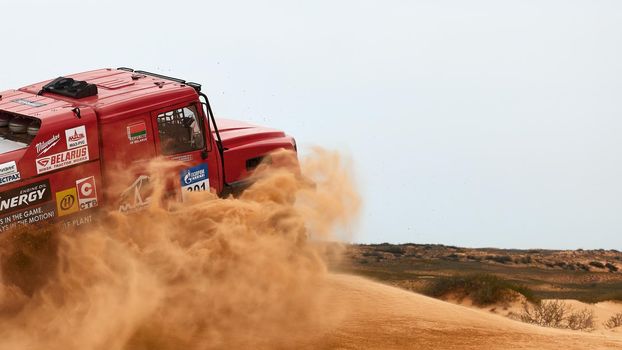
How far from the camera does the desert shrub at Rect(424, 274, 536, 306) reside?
59.1ft

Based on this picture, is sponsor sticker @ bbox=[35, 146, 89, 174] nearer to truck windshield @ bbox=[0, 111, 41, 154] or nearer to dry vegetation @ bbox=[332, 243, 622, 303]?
truck windshield @ bbox=[0, 111, 41, 154]

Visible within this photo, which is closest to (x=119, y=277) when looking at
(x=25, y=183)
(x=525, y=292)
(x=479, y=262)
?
(x=25, y=183)

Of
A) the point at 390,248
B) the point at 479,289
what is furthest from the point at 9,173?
the point at 390,248

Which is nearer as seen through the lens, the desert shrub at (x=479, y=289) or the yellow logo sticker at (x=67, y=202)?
the yellow logo sticker at (x=67, y=202)

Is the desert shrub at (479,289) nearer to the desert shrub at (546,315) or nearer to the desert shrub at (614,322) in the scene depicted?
the desert shrub at (546,315)

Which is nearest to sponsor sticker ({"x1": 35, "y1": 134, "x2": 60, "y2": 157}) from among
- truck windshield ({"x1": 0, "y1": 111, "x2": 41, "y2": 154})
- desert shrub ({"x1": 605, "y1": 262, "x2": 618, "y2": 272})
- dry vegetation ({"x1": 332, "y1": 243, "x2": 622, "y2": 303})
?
truck windshield ({"x1": 0, "y1": 111, "x2": 41, "y2": 154})

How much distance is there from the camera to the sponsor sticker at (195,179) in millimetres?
12008

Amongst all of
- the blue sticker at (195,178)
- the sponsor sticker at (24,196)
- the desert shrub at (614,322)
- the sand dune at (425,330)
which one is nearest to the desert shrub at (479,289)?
the desert shrub at (614,322)

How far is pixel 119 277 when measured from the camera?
11.0 meters

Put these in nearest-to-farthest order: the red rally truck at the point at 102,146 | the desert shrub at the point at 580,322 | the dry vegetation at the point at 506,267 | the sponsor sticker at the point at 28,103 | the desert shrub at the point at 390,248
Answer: the red rally truck at the point at 102,146 → the sponsor sticker at the point at 28,103 → the desert shrub at the point at 580,322 → the dry vegetation at the point at 506,267 → the desert shrub at the point at 390,248

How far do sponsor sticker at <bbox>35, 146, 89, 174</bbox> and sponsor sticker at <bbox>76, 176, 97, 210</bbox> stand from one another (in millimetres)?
243

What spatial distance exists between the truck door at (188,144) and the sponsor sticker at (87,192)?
39.9 inches

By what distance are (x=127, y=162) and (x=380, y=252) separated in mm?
16031

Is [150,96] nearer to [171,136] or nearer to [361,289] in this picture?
[171,136]
